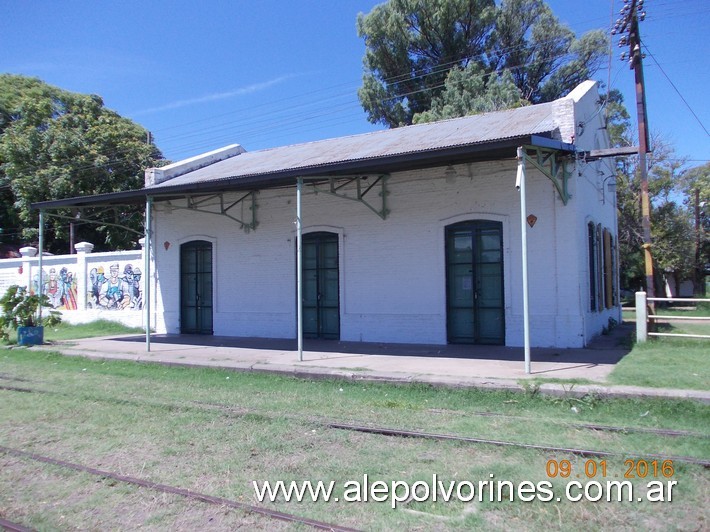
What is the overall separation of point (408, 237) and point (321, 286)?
2869 millimetres

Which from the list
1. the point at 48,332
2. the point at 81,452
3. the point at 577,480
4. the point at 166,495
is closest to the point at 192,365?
the point at 81,452

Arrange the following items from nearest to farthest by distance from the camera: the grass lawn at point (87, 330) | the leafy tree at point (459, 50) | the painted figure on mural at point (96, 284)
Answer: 1. the grass lawn at point (87, 330)
2. the painted figure on mural at point (96, 284)
3. the leafy tree at point (459, 50)

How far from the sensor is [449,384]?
8.55 meters

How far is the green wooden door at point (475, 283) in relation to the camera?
12523 mm

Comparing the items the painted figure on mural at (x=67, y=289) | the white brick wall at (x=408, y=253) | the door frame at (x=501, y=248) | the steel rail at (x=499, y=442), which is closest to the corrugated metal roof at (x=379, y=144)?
the white brick wall at (x=408, y=253)

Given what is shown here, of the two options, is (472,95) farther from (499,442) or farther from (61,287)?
(499,442)

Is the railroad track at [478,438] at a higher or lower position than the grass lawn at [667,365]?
lower

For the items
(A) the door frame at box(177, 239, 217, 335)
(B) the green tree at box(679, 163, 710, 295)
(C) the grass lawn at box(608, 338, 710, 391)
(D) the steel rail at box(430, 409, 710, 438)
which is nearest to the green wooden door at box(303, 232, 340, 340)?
(A) the door frame at box(177, 239, 217, 335)

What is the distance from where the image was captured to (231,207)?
51.9ft

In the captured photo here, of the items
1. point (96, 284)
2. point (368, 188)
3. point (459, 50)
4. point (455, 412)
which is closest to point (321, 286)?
point (368, 188)

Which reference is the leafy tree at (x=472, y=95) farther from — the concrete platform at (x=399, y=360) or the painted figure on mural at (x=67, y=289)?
the painted figure on mural at (x=67, y=289)

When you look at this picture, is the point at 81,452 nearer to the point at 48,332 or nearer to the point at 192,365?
the point at 192,365

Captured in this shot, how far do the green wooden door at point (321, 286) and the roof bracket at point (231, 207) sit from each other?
1.83 metres

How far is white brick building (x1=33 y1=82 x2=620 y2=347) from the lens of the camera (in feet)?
38.8
